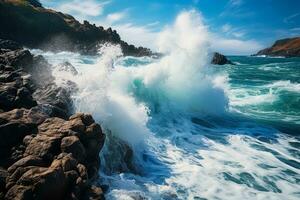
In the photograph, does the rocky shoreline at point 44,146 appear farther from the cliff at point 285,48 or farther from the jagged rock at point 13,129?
the cliff at point 285,48

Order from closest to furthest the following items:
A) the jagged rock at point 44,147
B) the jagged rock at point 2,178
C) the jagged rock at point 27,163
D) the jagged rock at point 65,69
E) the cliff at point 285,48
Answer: the jagged rock at point 2,178, the jagged rock at point 27,163, the jagged rock at point 44,147, the jagged rock at point 65,69, the cliff at point 285,48

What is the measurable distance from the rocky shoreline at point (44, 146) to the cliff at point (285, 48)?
13035cm

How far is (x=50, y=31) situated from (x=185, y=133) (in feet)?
163

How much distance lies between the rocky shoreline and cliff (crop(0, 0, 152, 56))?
4367cm

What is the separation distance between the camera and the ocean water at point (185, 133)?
902 centimetres

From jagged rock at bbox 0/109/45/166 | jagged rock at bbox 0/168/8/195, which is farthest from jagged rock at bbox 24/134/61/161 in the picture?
jagged rock at bbox 0/168/8/195

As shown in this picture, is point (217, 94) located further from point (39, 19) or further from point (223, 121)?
point (39, 19)

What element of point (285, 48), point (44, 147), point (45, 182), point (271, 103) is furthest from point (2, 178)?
point (285, 48)

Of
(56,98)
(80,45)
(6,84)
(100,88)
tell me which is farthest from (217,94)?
(80,45)

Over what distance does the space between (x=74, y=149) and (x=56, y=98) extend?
11.9 ft

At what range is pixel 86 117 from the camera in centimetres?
841

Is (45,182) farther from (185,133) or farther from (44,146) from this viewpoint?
(185,133)

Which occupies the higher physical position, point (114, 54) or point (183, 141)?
point (114, 54)

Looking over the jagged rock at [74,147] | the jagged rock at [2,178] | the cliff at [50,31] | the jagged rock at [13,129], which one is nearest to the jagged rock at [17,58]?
the jagged rock at [13,129]
